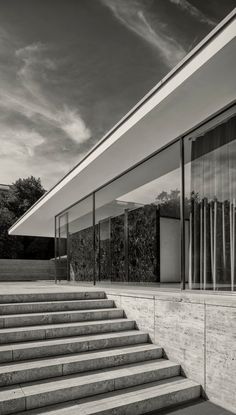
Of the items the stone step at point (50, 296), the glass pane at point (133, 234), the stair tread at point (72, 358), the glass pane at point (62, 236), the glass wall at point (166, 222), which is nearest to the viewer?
the stair tread at point (72, 358)

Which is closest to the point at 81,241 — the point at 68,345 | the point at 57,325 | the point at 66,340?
the point at 57,325

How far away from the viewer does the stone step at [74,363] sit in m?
3.61

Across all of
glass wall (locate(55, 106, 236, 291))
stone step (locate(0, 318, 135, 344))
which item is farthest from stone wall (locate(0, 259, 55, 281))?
stone step (locate(0, 318, 135, 344))

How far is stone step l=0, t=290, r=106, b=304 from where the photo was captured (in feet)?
17.4

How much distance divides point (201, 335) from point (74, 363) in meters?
1.45

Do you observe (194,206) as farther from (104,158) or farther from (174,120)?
(104,158)

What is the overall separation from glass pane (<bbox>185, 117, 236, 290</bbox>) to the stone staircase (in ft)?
4.01

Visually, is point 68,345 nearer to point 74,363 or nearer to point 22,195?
point 74,363

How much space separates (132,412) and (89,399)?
0.44 m

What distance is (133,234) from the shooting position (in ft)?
28.9

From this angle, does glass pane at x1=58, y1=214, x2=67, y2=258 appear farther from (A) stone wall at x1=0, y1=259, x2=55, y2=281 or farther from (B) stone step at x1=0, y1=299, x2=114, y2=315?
(A) stone wall at x1=0, y1=259, x2=55, y2=281

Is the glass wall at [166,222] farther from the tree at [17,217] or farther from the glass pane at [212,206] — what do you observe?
the tree at [17,217]

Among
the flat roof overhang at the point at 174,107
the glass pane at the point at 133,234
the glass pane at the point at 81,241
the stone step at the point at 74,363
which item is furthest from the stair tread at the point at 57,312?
the glass pane at the point at 81,241

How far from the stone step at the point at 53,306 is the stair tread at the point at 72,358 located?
3.76 feet
